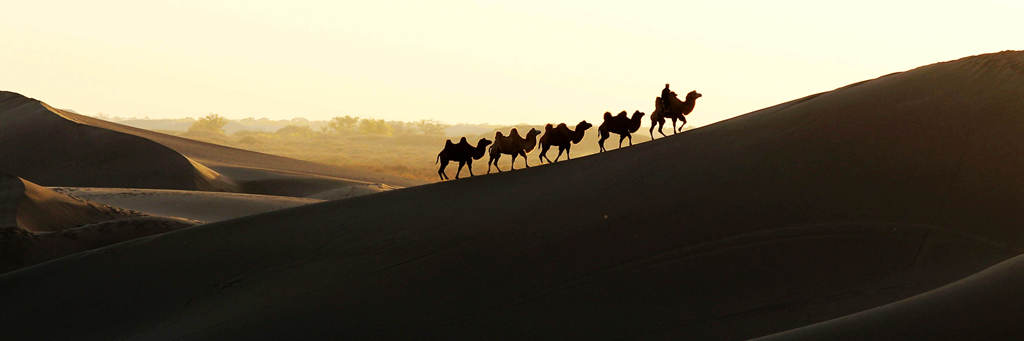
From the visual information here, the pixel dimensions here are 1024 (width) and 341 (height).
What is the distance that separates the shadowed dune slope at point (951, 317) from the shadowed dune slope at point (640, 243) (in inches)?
43.0

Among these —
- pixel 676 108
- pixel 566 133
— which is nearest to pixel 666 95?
pixel 676 108

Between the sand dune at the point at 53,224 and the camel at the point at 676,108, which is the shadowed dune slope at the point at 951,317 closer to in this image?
the camel at the point at 676,108

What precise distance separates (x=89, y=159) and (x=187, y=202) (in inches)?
372

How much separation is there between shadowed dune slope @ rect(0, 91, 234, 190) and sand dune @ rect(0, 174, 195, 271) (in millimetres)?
12323

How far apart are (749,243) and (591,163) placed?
4.71m

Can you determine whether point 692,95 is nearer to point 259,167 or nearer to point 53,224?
point 53,224

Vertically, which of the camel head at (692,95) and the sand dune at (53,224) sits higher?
the camel head at (692,95)

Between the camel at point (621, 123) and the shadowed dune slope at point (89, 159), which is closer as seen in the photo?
the camel at point (621, 123)

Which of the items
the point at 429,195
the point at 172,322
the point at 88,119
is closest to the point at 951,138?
the point at 429,195

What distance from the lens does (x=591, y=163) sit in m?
13.2

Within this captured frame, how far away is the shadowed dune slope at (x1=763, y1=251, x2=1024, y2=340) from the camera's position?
5309 millimetres

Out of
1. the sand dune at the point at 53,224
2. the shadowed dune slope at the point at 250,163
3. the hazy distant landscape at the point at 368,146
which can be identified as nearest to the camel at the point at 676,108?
the sand dune at the point at 53,224

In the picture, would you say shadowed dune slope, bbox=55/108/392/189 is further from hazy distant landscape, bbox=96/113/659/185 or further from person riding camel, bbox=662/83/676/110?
person riding camel, bbox=662/83/676/110

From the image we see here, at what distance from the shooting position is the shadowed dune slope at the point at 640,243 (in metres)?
7.80
